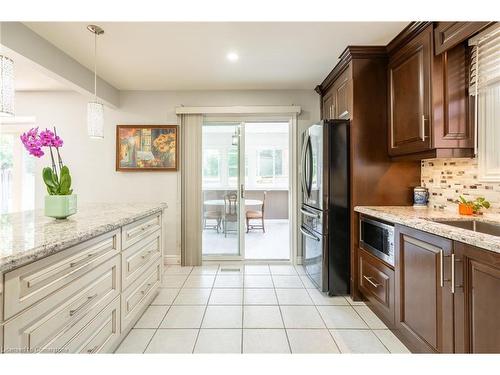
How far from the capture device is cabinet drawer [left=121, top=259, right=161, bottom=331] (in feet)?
6.33

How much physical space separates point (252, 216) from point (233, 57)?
3462 mm

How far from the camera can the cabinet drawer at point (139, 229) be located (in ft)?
6.35

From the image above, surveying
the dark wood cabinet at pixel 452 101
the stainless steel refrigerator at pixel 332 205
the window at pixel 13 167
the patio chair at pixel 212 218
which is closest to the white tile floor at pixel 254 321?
the stainless steel refrigerator at pixel 332 205

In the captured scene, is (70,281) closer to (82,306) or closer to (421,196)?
(82,306)

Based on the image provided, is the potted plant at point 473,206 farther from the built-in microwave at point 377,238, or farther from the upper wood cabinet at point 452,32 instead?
the upper wood cabinet at point 452,32

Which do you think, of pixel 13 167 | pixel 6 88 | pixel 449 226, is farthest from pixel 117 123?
pixel 449 226

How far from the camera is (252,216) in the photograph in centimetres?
560

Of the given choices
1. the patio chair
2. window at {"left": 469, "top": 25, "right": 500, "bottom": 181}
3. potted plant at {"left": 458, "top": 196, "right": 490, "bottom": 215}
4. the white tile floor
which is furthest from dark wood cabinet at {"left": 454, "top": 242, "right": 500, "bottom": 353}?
the patio chair

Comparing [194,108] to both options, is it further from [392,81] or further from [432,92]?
[432,92]

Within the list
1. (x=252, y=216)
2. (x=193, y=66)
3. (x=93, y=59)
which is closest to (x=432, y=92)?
(x=193, y=66)

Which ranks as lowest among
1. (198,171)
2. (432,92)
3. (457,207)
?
(457,207)

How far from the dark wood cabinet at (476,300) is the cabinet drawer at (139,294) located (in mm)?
2017

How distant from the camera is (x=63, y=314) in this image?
1.24 metres

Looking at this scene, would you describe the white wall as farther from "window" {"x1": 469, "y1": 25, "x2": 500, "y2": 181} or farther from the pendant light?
"window" {"x1": 469, "y1": 25, "x2": 500, "y2": 181}
